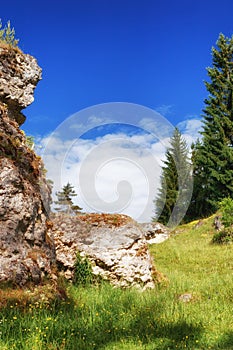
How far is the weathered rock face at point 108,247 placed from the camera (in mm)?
8344

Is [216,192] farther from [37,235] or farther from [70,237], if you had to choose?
[37,235]

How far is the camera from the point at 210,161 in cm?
3212

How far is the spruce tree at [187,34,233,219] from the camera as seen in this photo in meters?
31.6

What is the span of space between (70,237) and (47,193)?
1.46 m

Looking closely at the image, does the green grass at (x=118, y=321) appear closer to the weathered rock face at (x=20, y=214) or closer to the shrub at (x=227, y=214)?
the weathered rock face at (x=20, y=214)

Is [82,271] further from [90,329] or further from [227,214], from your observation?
[227,214]

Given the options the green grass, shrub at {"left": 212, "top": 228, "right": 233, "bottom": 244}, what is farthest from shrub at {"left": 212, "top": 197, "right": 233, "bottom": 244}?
the green grass

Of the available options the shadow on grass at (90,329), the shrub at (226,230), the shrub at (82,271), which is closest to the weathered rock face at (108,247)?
the shrub at (82,271)

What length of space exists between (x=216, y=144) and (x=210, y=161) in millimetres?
2240

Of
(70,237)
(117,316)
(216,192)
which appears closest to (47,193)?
(70,237)

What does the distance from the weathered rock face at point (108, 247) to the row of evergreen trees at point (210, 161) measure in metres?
21.8

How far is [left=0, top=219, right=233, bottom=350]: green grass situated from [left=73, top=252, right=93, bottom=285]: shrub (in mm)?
566

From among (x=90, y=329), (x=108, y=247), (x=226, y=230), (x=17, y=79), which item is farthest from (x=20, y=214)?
(x=226, y=230)

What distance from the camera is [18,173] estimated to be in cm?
647
